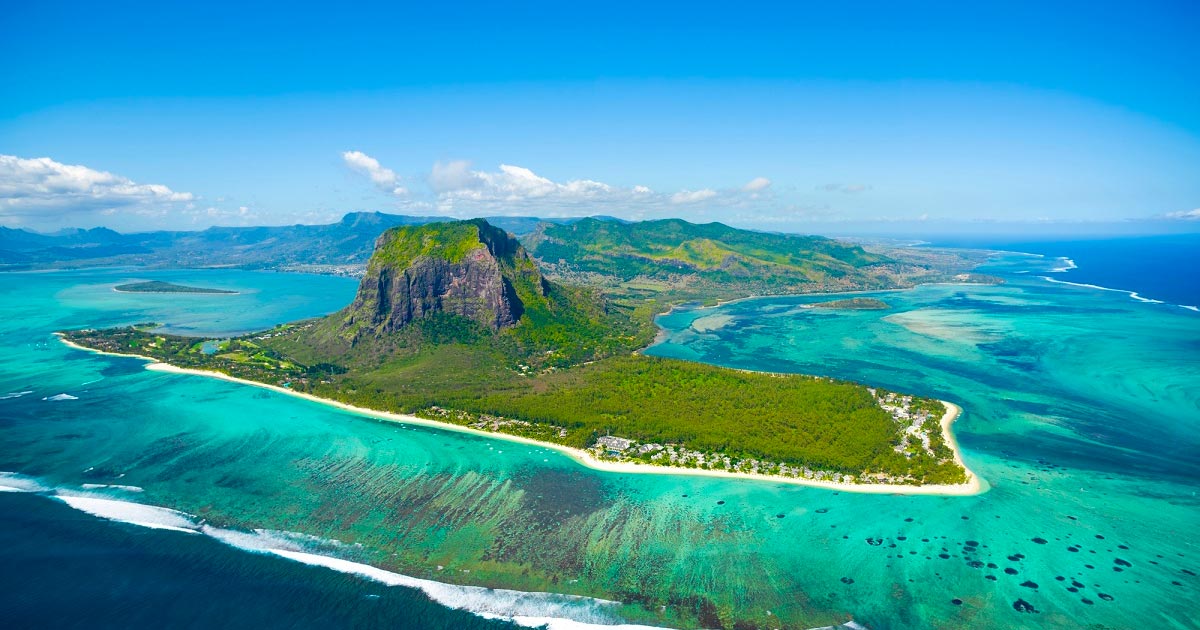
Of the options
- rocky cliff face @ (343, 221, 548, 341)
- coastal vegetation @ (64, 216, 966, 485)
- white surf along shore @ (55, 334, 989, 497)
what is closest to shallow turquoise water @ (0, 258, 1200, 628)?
white surf along shore @ (55, 334, 989, 497)

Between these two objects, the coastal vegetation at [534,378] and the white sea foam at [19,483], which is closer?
the white sea foam at [19,483]

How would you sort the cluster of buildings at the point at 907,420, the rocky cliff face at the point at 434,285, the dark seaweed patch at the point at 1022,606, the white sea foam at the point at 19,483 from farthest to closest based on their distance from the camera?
the rocky cliff face at the point at 434,285
the cluster of buildings at the point at 907,420
the white sea foam at the point at 19,483
the dark seaweed patch at the point at 1022,606

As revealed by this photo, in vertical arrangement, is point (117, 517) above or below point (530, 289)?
below

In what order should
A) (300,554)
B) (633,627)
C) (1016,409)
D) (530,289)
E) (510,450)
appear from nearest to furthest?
(633,627) < (300,554) < (510,450) < (1016,409) < (530,289)

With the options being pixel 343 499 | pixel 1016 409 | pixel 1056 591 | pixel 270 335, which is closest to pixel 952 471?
pixel 1056 591

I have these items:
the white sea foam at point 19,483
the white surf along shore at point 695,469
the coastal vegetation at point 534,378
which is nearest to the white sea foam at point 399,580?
the white sea foam at point 19,483

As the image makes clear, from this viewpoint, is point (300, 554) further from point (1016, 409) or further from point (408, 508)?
point (1016, 409)

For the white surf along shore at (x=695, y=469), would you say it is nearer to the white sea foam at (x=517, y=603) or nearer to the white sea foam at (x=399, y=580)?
the white sea foam at (x=517, y=603)

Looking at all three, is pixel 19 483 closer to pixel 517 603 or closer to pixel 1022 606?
pixel 517 603
